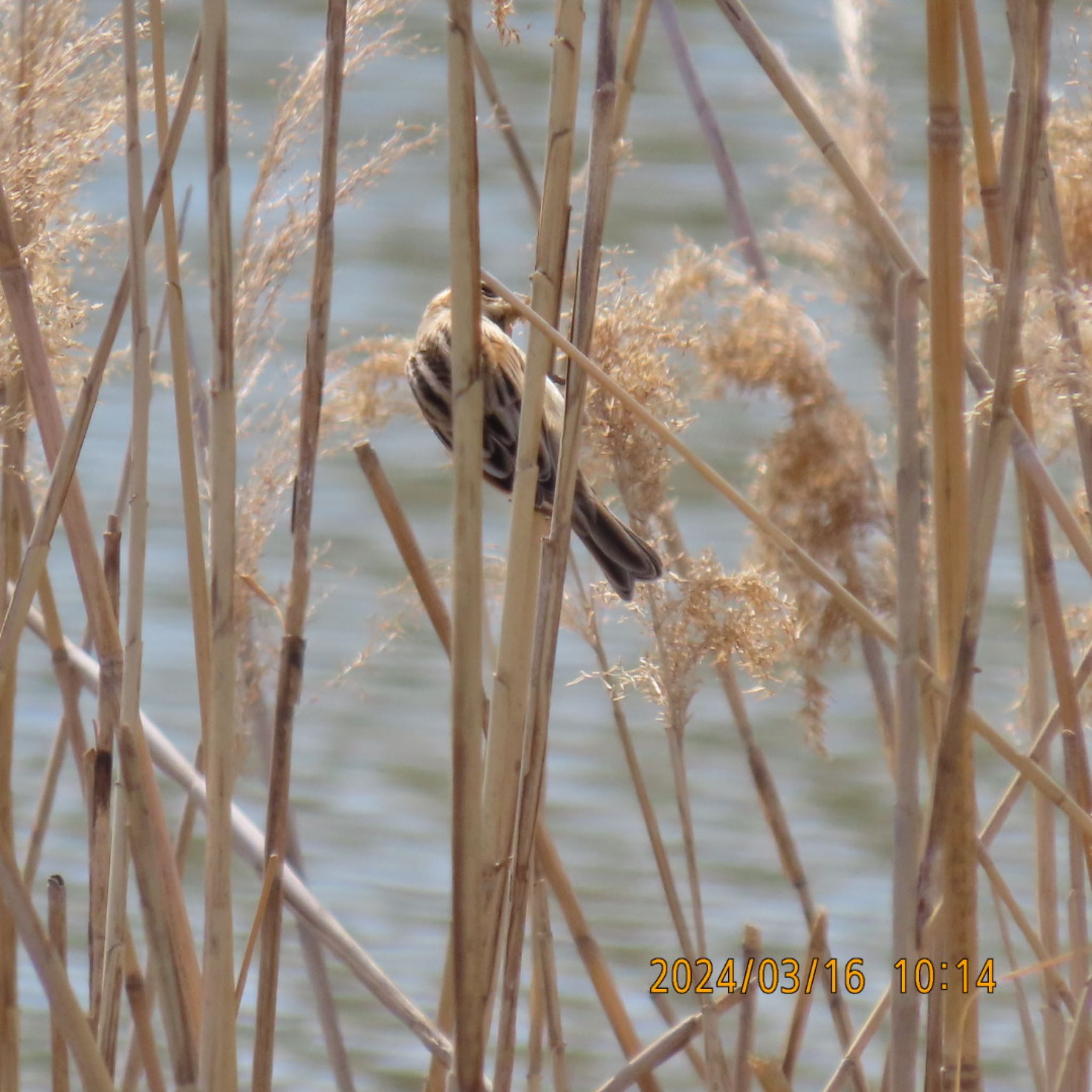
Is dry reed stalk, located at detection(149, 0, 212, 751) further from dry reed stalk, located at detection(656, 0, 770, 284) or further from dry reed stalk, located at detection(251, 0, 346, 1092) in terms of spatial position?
dry reed stalk, located at detection(656, 0, 770, 284)

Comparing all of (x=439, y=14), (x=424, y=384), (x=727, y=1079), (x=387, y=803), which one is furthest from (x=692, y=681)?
(x=439, y=14)

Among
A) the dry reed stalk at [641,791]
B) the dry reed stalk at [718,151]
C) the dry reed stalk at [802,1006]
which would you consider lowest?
the dry reed stalk at [802,1006]

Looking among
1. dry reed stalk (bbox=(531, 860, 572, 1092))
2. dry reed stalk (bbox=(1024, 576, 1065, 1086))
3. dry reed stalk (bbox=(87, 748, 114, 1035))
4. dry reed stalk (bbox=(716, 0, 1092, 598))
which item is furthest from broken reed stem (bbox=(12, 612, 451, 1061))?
dry reed stalk (bbox=(716, 0, 1092, 598))

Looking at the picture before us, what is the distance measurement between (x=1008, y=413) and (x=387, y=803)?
344cm

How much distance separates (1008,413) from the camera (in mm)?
1193

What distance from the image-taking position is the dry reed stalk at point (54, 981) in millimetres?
1304

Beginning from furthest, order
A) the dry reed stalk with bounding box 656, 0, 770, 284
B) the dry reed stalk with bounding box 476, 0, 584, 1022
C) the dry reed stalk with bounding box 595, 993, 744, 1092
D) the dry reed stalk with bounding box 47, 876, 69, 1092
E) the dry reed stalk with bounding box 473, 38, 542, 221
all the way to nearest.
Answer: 1. the dry reed stalk with bounding box 656, 0, 770, 284
2. the dry reed stalk with bounding box 473, 38, 542, 221
3. the dry reed stalk with bounding box 595, 993, 744, 1092
4. the dry reed stalk with bounding box 47, 876, 69, 1092
5. the dry reed stalk with bounding box 476, 0, 584, 1022

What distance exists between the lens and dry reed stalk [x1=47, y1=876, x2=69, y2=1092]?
1.53 m

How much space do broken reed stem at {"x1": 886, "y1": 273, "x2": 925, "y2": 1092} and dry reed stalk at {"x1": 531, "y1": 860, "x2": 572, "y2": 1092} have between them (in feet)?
1.78

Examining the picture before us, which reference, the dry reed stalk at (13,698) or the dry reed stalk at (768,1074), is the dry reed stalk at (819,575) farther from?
the dry reed stalk at (13,698)

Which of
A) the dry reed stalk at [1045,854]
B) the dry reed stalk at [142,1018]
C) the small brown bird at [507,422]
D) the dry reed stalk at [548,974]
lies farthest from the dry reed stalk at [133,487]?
the dry reed stalk at [1045,854]

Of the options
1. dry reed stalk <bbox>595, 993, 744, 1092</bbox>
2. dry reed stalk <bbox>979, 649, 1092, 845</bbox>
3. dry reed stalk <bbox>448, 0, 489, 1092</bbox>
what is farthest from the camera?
dry reed stalk <bbox>595, 993, 744, 1092</bbox>

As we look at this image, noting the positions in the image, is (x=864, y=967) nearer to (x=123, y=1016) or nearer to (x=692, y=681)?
(x=123, y=1016)

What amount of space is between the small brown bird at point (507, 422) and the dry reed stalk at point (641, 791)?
0.08m
